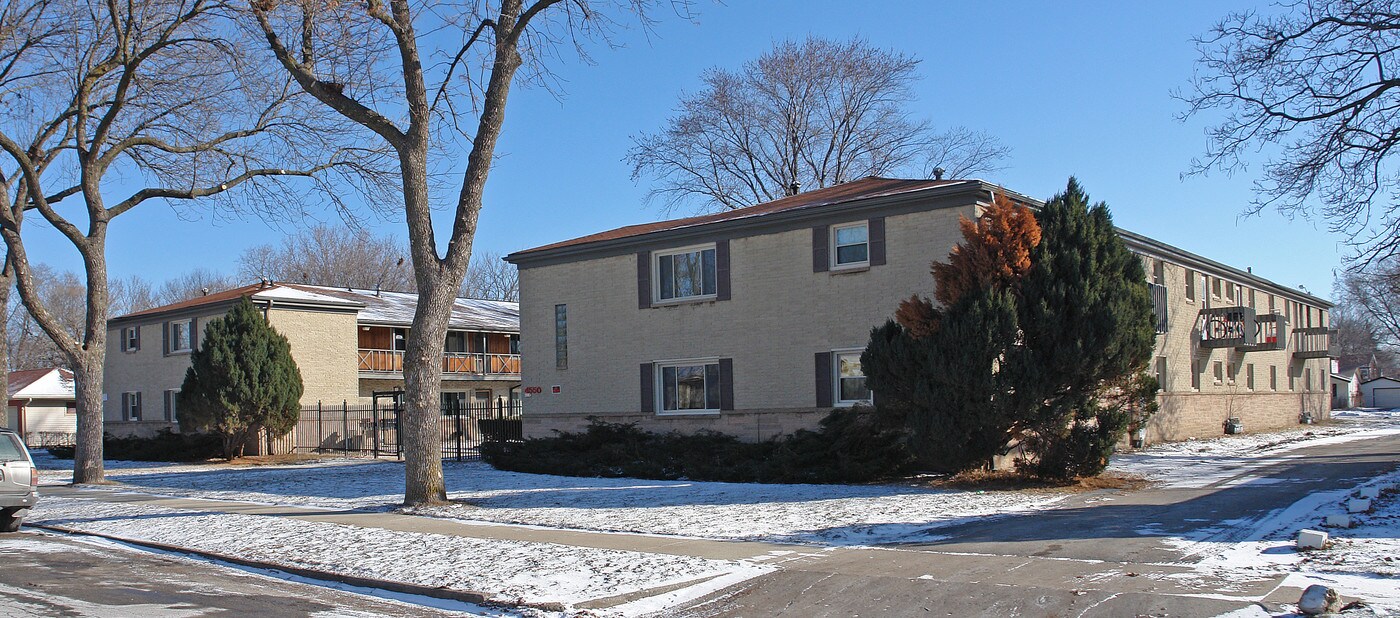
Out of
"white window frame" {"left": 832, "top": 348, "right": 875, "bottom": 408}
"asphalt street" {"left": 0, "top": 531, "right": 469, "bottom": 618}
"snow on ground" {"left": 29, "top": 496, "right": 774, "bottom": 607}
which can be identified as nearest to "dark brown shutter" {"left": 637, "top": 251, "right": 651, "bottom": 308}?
"white window frame" {"left": 832, "top": 348, "right": 875, "bottom": 408}

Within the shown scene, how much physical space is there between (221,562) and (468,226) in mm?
6044

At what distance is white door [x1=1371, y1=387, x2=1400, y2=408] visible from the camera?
81125 millimetres

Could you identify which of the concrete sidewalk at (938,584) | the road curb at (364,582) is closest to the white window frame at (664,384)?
the concrete sidewalk at (938,584)

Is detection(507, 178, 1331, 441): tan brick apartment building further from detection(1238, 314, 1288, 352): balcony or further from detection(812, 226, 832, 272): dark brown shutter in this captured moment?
detection(1238, 314, 1288, 352): balcony

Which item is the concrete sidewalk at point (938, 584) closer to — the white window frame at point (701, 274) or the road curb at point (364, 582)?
the road curb at point (364, 582)

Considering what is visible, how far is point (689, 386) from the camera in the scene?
81.5 ft

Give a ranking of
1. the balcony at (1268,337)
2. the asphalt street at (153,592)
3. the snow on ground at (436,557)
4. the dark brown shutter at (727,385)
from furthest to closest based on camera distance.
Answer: the balcony at (1268,337), the dark brown shutter at (727,385), the snow on ground at (436,557), the asphalt street at (153,592)

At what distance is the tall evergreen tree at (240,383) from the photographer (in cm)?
3253

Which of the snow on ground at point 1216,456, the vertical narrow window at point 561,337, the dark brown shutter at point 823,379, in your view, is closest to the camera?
the snow on ground at point 1216,456

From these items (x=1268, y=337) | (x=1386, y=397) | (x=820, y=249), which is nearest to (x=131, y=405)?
(x=820, y=249)

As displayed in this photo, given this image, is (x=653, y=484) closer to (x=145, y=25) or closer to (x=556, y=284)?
(x=556, y=284)

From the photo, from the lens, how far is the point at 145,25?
22406 millimetres

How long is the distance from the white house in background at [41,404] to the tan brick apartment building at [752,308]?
4283cm

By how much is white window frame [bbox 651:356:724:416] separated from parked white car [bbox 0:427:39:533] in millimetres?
12846
